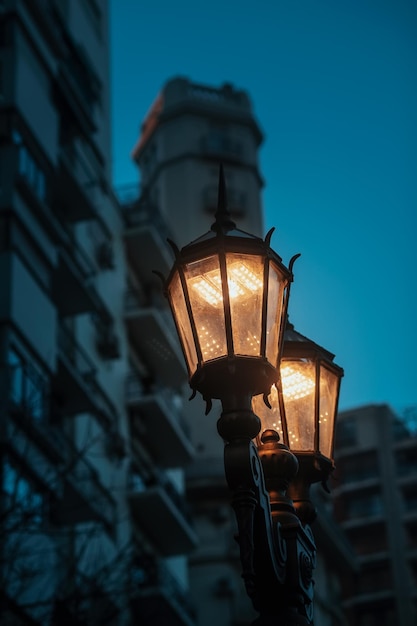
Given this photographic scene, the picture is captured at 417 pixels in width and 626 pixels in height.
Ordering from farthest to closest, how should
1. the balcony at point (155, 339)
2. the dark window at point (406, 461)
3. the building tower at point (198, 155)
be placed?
1. the dark window at point (406, 461)
2. the building tower at point (198, 155)
3. the balcony at point (155, 339)

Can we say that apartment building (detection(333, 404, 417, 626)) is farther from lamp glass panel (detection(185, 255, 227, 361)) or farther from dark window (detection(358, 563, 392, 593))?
lamp glass panel (detection(185, 255, 227, 361))

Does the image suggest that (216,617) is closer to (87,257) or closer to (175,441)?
(175,441)

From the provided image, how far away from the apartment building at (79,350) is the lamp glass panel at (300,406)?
9.64 meters

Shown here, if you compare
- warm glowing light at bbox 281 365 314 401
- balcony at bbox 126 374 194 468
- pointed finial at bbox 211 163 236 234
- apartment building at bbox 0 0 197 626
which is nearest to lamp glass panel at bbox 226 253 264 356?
pointed finial at bbox 211 163 236 234

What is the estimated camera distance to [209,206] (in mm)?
48062

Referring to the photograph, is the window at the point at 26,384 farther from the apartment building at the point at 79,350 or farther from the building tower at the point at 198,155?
the building tower at the point at 198,155

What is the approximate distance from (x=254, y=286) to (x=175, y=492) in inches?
1123

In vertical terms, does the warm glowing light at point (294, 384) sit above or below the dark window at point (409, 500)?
below

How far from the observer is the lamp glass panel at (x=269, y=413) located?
7617mm

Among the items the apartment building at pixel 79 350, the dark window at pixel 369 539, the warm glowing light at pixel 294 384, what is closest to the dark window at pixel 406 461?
the dark window at pixel 369 539

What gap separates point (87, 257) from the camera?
3216 cm

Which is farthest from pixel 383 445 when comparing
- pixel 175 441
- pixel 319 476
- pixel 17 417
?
pixel 319 476

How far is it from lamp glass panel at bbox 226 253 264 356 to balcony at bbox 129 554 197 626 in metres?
24.3

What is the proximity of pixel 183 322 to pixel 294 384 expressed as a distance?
1.13 meters
